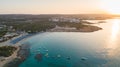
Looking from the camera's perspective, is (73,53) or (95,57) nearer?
(95,57)

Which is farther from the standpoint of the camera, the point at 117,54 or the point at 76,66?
the point at 117,54

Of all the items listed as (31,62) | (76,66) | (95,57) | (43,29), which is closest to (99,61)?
(95,57)

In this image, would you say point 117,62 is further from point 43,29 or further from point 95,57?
point 43,29

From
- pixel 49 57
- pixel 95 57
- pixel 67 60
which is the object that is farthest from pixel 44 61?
pixel 95 57

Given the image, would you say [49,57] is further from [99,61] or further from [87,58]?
[99,61]

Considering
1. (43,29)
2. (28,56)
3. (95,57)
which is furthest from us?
(43,29)

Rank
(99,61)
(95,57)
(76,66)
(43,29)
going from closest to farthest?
1. (76,66)
2. (99,61)
3. (95,57)
4. (43,29)

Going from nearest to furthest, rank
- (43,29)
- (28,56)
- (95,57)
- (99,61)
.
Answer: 1. (99,61)
2. (95,57)
3. (28,56)
4. (43,29)

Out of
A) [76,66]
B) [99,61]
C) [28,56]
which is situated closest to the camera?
[76,66]
